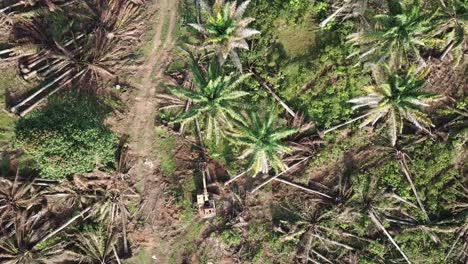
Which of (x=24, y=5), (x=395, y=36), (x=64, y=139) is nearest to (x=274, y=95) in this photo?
(x=395, y=36)

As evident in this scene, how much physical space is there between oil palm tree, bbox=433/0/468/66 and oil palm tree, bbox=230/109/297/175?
22.0ft

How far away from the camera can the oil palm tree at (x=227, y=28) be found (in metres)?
15.2

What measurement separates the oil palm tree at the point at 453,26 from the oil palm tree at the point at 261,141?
6698mm

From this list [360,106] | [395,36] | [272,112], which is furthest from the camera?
[360,106]

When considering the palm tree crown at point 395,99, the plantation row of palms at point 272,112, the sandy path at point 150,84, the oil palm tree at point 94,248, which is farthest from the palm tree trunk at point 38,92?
the palm tree crown at point 395,99

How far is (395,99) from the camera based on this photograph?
15266mm

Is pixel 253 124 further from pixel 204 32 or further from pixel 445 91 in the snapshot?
pixel 445 91

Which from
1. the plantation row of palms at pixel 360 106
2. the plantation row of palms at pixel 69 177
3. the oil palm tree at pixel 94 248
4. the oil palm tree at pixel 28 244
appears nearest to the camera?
the plantation row of palms at pixel 360 106

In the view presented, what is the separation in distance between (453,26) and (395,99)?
3.84 meters

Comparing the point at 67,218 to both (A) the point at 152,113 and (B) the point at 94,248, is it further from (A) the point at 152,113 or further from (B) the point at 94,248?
(A) the point at 152,113

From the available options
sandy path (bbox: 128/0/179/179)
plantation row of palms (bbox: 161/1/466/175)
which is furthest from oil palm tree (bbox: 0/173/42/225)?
plantation row of palms (bbox: 161/1/466/175)

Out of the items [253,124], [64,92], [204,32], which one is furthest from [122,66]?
[253,124]

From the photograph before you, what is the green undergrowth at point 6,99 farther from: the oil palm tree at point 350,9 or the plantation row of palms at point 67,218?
the oil palm tree at point 350,9

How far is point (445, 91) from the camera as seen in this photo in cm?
1720
